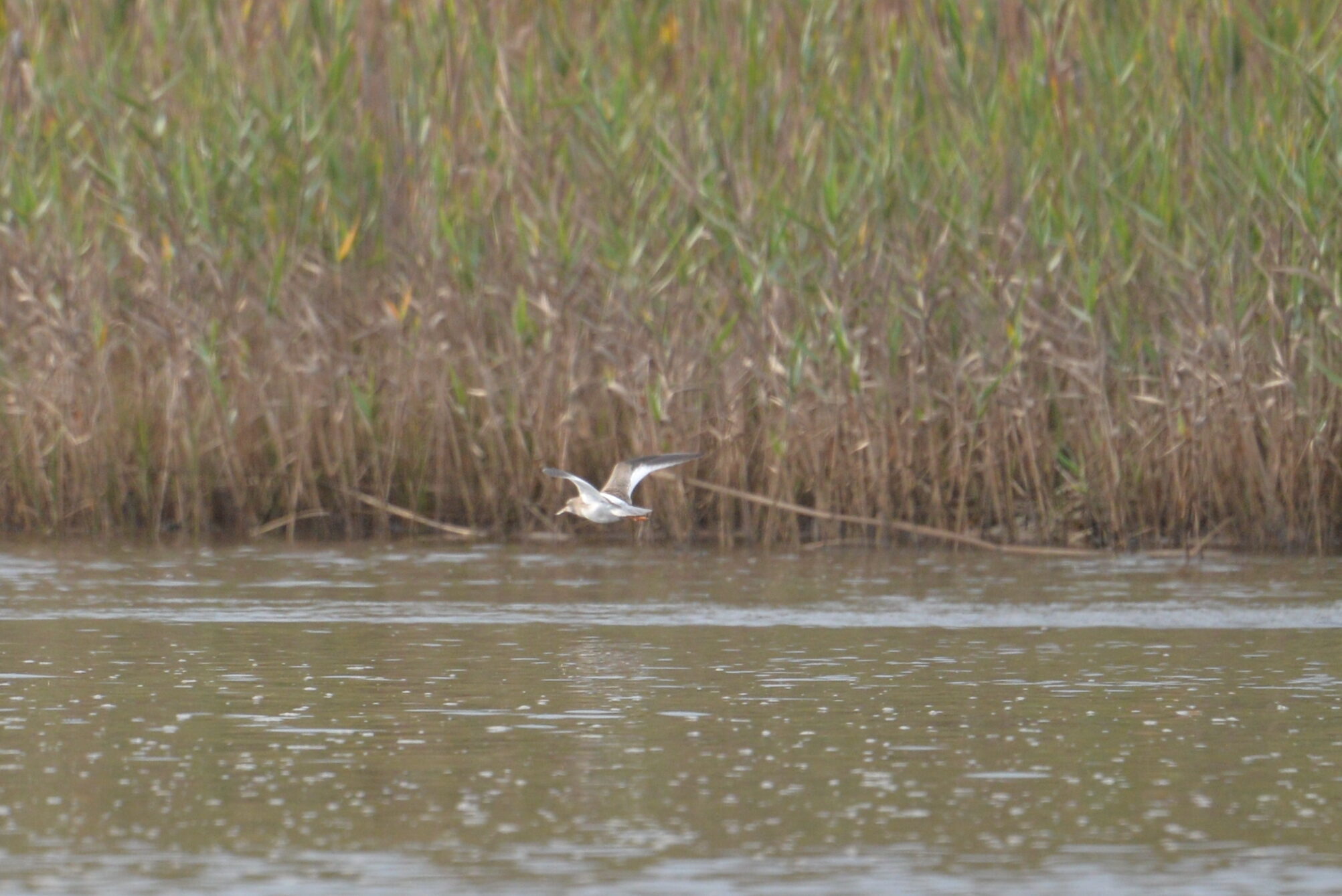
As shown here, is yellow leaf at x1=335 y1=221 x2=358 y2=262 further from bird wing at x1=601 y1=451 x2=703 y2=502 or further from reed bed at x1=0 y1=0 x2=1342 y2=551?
bird wing at x1=601 y1=451 x2=703 y2=502

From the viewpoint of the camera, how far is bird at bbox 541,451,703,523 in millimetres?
Result: 9703

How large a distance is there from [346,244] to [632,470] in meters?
3.41

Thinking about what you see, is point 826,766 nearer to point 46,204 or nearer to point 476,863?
point 476,863

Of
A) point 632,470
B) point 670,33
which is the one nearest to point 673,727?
point 632,470

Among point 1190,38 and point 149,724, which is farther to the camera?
point 1190,38

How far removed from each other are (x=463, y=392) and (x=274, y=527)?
1286mm

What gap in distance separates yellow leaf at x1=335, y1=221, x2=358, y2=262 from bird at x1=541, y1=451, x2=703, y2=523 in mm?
3208

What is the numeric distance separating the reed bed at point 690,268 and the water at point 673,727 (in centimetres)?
67

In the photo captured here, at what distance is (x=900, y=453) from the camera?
40.5 feet

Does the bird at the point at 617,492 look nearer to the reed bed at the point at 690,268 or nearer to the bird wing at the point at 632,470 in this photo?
the bird wing at the point at 632,470

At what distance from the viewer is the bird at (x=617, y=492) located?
9.70 metres

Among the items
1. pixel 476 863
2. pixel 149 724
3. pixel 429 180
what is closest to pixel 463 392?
pixel 429 180

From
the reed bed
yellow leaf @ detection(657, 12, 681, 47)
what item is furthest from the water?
yellow leaf @ detection(657, 12, 681, 47)

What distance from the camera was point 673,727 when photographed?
7406mm
